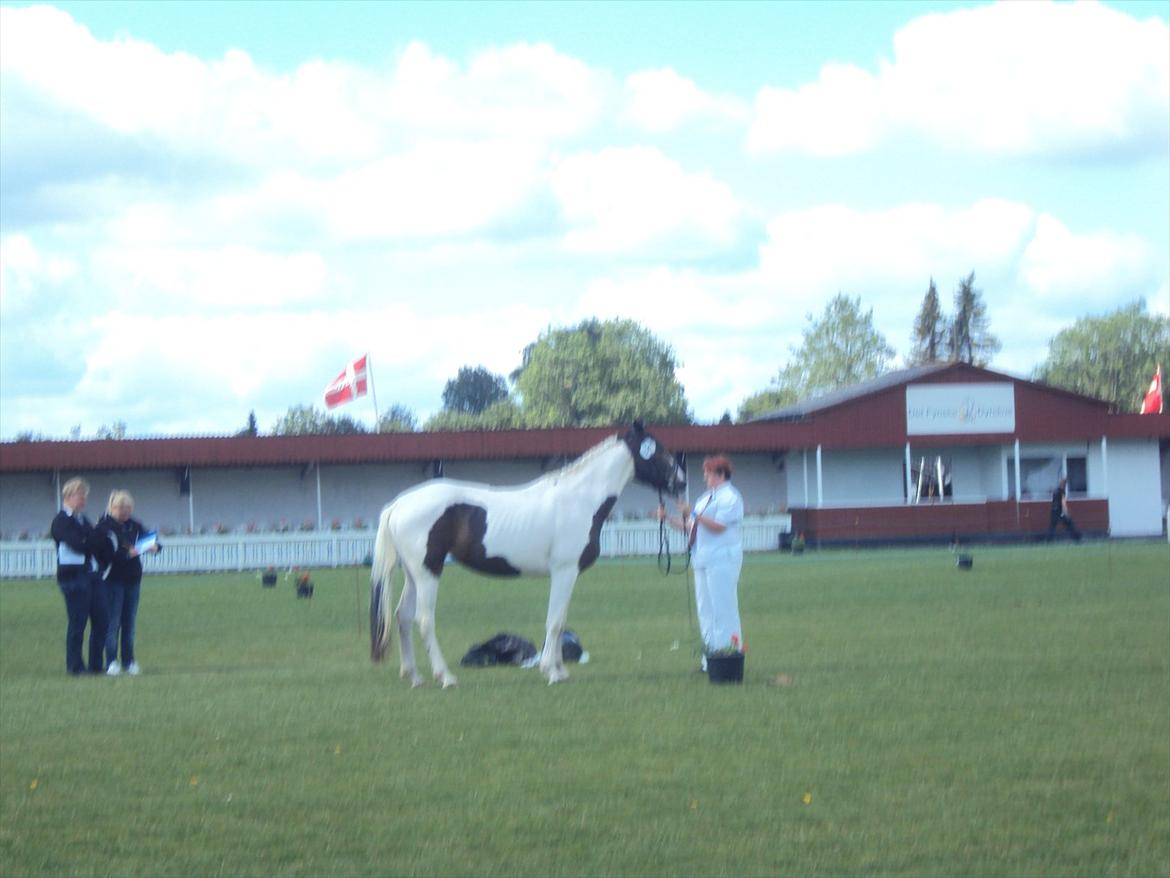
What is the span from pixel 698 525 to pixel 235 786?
18.0 feet

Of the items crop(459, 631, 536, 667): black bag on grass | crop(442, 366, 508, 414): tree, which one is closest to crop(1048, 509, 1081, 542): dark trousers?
crop(459, 631, 536, 667): black bag on grass

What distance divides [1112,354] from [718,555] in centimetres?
8505

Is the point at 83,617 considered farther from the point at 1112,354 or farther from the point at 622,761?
the point at 1112,354

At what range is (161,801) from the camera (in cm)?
838

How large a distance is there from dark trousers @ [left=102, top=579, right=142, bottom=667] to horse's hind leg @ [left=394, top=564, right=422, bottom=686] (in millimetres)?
3234

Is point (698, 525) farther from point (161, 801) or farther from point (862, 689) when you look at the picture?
point (161, 801)

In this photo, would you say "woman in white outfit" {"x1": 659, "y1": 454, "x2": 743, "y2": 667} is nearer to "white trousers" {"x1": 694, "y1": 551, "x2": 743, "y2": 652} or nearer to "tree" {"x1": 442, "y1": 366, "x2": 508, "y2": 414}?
"white trousers" {"x1": 694, "y1": 551, "x2": 743, "y2": 652}

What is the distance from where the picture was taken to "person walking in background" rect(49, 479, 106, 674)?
1511 centimetres

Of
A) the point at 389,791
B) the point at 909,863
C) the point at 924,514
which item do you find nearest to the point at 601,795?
the point at 389,791

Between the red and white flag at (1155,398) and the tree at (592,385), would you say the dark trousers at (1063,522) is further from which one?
the tree at (592,385)

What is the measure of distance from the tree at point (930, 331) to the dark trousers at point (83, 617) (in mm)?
96472

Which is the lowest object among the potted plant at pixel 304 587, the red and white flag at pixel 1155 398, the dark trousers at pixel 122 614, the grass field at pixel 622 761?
the grass field at pixel 622 761

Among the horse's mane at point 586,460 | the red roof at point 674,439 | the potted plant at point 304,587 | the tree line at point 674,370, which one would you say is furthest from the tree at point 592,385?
the horse's mane at point 586,460

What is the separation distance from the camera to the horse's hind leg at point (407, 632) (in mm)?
13586
